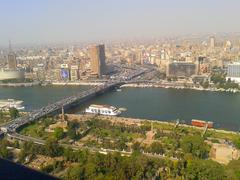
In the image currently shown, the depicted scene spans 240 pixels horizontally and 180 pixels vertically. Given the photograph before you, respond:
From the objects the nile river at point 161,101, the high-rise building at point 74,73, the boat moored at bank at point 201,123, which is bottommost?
the nile river at point 161,101

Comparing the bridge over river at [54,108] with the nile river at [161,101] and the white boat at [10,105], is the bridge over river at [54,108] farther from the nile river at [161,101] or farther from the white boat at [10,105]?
the white boat at [10,105]

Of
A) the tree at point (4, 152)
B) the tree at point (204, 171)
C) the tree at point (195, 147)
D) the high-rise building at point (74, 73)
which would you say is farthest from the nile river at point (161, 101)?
the tree at point (4, 152)

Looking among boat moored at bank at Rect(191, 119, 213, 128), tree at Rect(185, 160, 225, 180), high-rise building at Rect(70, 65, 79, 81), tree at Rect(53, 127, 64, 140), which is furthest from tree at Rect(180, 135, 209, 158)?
high-rise building at Rect(70, 65, 79, 81)

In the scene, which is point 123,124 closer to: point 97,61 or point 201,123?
point 201,123

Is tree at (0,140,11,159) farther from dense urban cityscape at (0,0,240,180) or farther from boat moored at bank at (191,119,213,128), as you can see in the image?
boat moored at bank at (191,119,213,128)

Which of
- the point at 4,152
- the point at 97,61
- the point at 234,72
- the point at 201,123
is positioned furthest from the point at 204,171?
the point at 97,61
